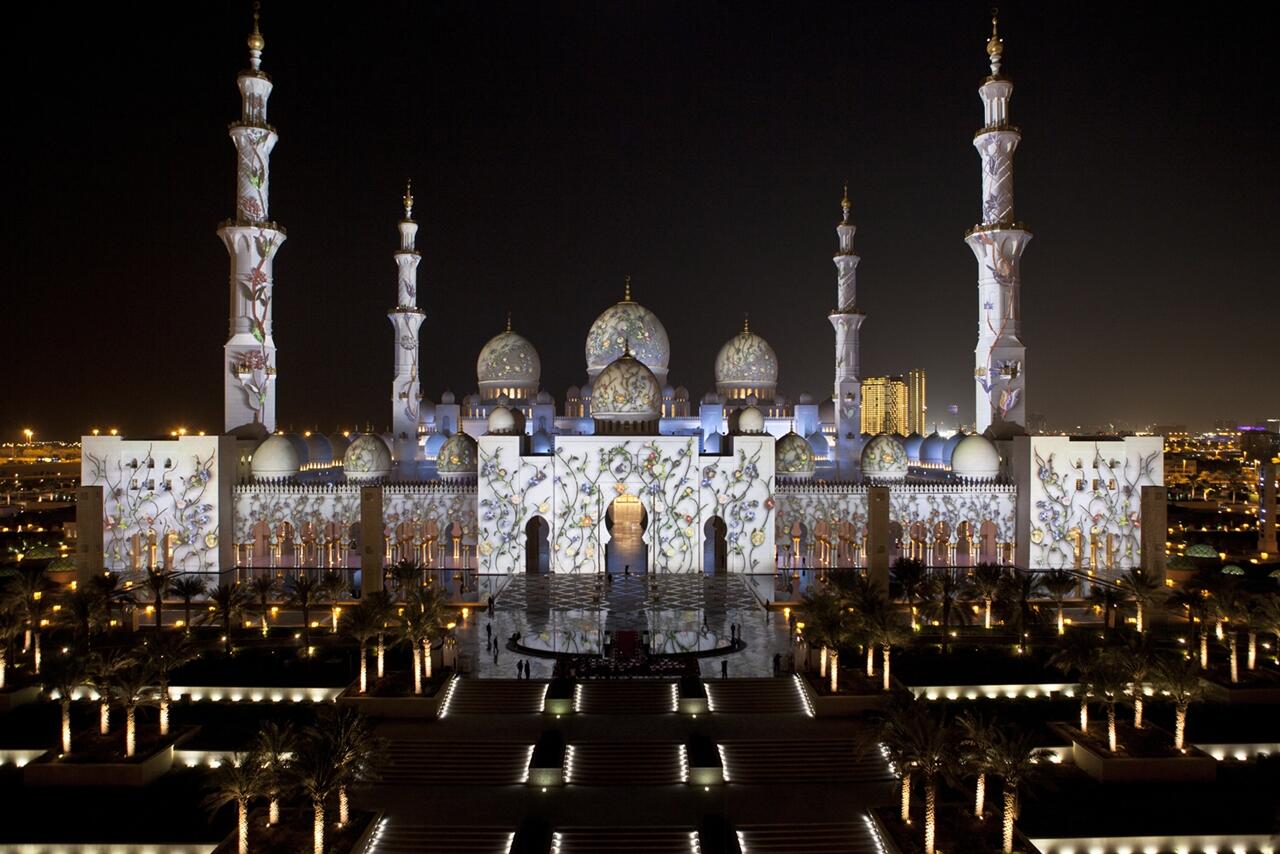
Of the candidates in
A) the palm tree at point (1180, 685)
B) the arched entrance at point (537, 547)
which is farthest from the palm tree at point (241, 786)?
the arched entrance at point (537, 547)

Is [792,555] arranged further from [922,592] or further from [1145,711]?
[1145,711]

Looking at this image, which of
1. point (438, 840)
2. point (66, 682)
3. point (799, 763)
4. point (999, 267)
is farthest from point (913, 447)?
point (66, 682)

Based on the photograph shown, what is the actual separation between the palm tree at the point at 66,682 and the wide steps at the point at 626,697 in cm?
756

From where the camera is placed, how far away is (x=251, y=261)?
26.8 metres

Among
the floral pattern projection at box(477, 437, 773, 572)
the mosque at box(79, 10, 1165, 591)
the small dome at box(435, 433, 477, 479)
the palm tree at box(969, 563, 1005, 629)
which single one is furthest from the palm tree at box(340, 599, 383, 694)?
the palm tree at box(969, 563, 1005, 629)

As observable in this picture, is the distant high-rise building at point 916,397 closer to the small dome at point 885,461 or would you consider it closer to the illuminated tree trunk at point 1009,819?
the small dome at point 885,461

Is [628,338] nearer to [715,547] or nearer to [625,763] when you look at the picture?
[715,547]

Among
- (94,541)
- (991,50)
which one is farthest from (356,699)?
(991,50)

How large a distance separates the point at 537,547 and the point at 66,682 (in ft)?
50.7

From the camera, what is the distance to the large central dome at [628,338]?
3089 cm

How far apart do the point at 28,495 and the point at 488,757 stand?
4665cm

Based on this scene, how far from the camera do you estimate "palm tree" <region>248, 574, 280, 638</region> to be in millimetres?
19094

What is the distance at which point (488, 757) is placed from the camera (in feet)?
46.3

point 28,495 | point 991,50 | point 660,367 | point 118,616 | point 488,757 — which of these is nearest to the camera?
point 488,757
